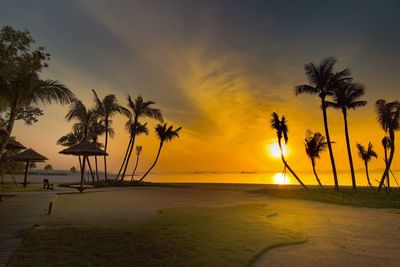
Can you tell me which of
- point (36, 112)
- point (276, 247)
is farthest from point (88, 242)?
point (36, 112)

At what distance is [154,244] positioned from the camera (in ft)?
18.3

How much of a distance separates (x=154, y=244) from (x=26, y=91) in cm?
875

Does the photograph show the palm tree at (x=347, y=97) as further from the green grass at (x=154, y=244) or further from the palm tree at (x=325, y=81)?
the green grass at (x=154, y=244)

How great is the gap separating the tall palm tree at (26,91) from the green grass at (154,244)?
621 centimetres

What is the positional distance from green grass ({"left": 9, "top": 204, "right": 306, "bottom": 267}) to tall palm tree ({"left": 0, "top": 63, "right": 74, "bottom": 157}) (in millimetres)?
6214

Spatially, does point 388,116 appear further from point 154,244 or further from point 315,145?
point 154,244

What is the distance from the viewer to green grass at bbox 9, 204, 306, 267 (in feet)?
15.1

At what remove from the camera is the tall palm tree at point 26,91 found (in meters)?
10.4

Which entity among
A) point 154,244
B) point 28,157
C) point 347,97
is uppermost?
point 347,97

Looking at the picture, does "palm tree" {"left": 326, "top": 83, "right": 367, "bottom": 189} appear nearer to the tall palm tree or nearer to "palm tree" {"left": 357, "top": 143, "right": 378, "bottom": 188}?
"palm tree" {"left": 357, "top": 143, "right": 378, "bottom": 188}

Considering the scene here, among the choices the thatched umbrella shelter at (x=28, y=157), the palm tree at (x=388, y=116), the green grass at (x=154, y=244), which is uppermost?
the palm tree at (x=388, y=116)

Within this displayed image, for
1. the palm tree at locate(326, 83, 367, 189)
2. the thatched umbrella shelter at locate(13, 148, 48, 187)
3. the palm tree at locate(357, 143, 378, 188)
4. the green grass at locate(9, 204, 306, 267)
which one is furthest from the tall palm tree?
the palm tree at locate(357, 143, 378, 188)

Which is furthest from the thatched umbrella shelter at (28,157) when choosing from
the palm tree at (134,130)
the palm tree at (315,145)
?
the palm tree at (315,145)

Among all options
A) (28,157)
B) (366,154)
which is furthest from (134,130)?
(366,154)
